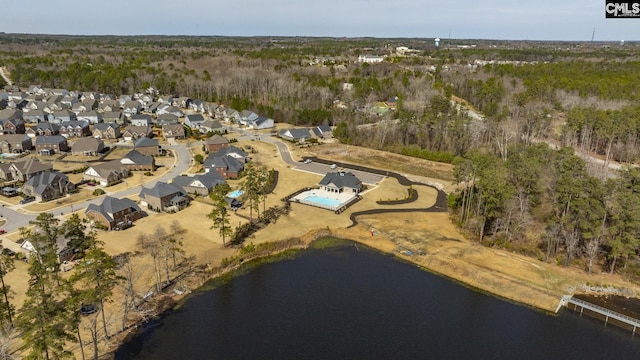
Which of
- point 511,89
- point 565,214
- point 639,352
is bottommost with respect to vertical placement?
point 639,352

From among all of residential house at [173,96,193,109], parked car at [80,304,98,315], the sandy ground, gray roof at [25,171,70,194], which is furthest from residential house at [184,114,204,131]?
parked car at [80,304,98,315]

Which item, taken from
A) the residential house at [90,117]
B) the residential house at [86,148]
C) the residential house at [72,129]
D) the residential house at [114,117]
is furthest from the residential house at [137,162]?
the residential house at [90,117]

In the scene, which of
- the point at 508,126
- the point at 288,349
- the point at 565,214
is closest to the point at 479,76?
the point at 508,126

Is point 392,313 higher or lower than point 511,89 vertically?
lower

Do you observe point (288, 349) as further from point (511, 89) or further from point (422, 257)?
point (511, 89)

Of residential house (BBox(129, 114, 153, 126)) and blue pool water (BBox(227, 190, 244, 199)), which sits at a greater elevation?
residential house (BBox(129, 114, 153, 126))

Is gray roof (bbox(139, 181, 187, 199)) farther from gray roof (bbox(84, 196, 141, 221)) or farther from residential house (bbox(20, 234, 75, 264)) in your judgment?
residential house (bbox(20, 234, 75, 264))
